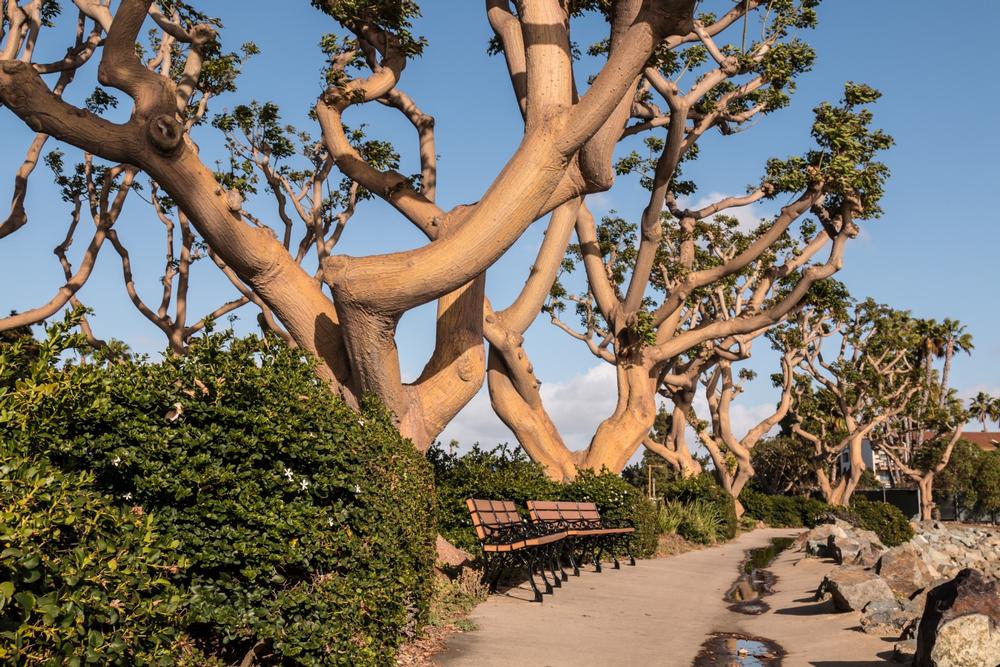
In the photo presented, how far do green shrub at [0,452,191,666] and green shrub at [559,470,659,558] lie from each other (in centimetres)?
1187

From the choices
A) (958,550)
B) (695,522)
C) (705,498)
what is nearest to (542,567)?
(695,522)

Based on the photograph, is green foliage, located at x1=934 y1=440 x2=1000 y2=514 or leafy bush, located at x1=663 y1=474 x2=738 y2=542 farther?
green foliage, located at x1=934 y1=440 x2=1000 y2=514

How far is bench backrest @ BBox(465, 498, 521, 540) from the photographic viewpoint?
9695mm

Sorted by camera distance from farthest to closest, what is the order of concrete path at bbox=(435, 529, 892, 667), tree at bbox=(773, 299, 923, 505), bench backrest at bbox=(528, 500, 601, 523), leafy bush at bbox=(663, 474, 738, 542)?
tree at bbox=(773, 299, 923, 505) → leafy bush at bbox=(663, 474, 738, 542) → bench backrest at bbox=(528, 500, 601, 523) → concrete path at bbox=(435, 529, 892, 667)

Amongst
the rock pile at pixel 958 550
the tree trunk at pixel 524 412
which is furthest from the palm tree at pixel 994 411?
the tree trunk at pixel 524 412

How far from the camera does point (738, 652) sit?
795 centimetres

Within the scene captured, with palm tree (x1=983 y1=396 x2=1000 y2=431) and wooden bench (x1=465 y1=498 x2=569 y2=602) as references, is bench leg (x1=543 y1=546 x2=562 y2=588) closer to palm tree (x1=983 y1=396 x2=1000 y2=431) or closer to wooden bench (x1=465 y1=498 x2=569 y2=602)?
wooden bench (x1=465 y1=498 x2=569 y2=602)

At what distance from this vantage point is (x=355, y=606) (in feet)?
17.6

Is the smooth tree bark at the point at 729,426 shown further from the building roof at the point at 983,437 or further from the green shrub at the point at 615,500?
the building roof at the point at 983,437

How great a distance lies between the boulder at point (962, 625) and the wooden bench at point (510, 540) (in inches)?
167

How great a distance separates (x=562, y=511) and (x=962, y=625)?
7.54 m

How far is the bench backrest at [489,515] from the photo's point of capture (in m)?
9.70

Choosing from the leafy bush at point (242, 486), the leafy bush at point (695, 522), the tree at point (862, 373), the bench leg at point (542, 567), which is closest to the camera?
the leafy bush at point (242, 486)

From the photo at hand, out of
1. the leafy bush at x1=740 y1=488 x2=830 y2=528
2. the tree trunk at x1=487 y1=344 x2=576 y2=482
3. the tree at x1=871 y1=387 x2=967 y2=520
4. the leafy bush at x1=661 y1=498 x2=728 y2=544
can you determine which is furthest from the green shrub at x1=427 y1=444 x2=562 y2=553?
the tree at x1=871 y1=387 x2=967 y2=520
